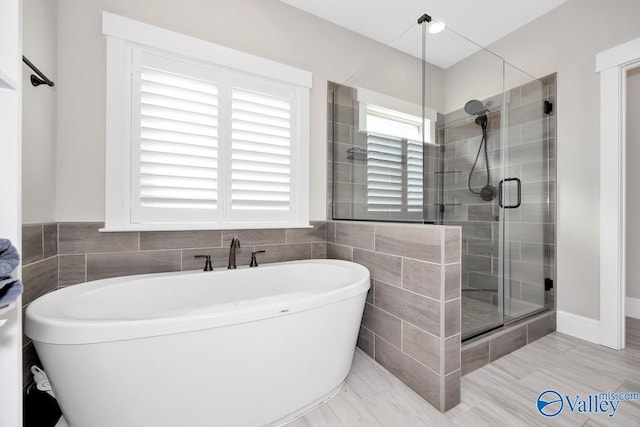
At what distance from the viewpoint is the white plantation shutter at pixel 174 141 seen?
67.6 inches

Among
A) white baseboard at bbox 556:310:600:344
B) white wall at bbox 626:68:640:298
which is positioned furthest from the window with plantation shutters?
white wall at bbox 626:68:640:298

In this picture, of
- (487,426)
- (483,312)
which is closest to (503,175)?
(483,312)

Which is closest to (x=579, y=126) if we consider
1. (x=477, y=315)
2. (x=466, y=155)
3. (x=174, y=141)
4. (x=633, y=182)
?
(x=466, y=155)

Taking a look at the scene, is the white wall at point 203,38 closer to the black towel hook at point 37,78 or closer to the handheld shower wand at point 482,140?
the black towel hook at point 37,78

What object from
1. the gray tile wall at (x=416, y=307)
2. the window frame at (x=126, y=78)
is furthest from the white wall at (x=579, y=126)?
the window frame at (x=126, y=78)

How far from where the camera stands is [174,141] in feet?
5.90

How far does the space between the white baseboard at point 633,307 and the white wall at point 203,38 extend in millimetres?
2837

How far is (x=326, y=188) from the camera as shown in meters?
2.46

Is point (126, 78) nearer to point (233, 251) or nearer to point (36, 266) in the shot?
point (36, 266)

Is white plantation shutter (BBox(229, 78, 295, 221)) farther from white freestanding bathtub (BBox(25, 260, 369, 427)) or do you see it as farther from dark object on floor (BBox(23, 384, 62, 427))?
dark object on floor (BBox(23, 384, 62, 427))

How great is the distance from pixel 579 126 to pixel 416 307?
207 centimetres

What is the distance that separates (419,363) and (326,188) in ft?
5.02

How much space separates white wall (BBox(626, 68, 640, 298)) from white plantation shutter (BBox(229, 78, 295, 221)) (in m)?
3.27

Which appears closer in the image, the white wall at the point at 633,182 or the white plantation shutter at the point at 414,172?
the white plantation shutter at the point at 414,172
